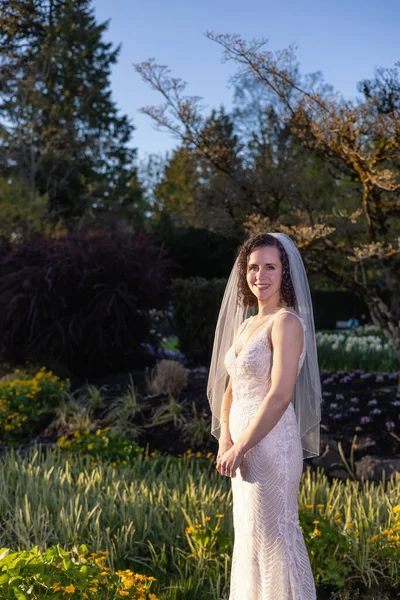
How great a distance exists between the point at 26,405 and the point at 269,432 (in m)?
5.62

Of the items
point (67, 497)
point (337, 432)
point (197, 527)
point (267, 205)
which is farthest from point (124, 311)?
point (197, 527)

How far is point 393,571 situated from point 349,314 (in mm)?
20989

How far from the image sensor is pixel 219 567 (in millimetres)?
3900

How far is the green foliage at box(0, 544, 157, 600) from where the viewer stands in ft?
8.59

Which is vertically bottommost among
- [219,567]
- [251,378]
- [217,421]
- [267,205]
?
[219,567]

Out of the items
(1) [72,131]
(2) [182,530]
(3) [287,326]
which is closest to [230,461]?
(3) [287,326]

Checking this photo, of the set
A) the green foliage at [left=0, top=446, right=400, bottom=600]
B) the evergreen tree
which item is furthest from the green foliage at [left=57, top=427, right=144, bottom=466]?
the evergreen tree

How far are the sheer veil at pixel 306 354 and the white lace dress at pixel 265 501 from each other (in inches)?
7.0

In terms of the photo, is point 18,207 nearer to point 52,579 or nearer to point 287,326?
point 287,326

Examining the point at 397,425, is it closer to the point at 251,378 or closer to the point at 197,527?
the point at 197,527

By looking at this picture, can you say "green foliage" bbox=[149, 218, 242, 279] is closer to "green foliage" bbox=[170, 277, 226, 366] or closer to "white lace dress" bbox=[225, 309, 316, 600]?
"green foliage" bbox=[170, 277, 226, 366]

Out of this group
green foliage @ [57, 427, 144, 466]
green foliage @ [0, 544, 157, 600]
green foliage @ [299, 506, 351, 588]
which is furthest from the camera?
green foliage @ [57, 427, 144, 466]

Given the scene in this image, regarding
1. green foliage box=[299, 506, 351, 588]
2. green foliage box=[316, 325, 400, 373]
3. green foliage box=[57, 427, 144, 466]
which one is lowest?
green foliage box=[57, 427, 144, 466]

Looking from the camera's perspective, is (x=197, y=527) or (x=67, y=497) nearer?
(x=197, y=527)
